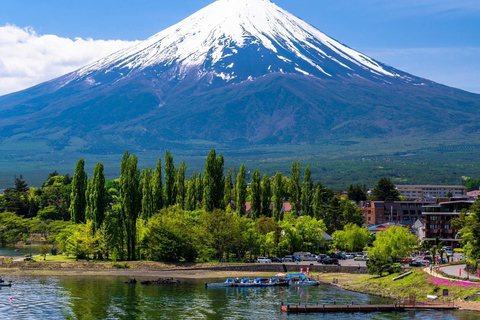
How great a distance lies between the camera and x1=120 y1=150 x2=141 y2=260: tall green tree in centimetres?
9625

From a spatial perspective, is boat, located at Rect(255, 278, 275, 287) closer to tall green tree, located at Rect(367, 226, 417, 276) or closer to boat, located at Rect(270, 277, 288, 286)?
boat, located at Rect(270, 277, 288, 286)

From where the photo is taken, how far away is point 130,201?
97.0 m

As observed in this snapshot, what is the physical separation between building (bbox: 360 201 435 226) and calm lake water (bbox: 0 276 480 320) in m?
85.0

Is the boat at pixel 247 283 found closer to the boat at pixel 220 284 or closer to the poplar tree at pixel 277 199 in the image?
the boat at pixel 220 284

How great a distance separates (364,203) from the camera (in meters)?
170

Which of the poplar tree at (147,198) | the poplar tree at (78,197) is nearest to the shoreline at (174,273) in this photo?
the poplar tree at (78,197)

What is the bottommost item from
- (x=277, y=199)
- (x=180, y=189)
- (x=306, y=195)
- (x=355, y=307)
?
(x=355, y=307)

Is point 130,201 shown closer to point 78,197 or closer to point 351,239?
point 78,197

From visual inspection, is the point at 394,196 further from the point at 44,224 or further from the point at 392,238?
the point at 392,238

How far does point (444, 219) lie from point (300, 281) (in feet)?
122

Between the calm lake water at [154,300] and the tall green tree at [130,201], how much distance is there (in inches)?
483

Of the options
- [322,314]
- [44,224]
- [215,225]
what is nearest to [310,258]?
[215,225]

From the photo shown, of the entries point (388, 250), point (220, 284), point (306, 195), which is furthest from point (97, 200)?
point (306, 195)

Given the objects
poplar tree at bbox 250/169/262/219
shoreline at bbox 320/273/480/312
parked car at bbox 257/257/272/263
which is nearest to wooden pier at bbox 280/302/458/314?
shoreline at bbox 320/273/480/312
